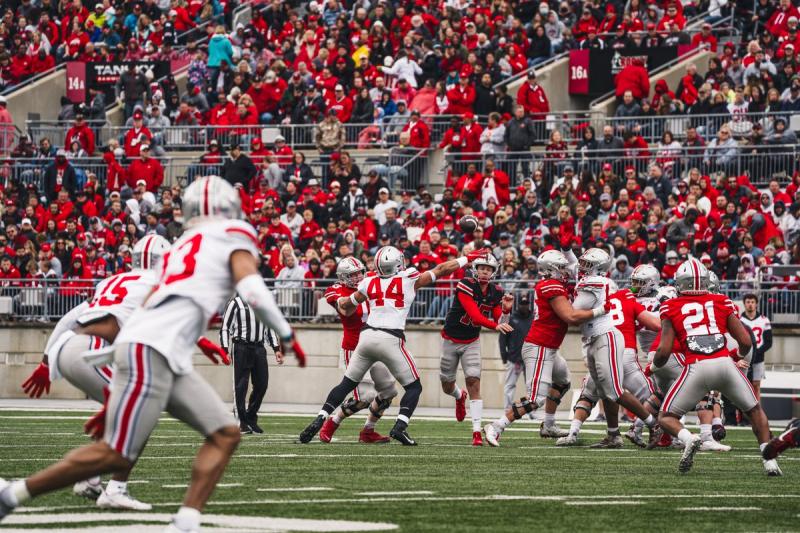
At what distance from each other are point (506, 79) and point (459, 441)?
13.7 metres

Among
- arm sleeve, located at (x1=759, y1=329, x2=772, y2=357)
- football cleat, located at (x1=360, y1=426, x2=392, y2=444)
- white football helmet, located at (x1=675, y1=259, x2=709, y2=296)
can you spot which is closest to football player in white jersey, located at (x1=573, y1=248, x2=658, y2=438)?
football cleat, located at (x1=360, y1=426, x2=392, y2=444)

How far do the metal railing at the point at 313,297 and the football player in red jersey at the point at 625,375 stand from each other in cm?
563

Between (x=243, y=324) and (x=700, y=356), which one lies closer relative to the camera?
(x=700, y=356)

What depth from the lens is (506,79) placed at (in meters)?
27.6

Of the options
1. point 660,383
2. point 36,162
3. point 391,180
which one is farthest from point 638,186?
point 36,162

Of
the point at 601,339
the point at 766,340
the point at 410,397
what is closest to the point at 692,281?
the point at 601,339

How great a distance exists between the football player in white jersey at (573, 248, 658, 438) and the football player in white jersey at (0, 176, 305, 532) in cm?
716

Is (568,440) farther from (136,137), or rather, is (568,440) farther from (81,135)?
(81,135)

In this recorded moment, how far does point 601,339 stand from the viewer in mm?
14234

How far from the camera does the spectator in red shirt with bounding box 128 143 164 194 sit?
89.2ft

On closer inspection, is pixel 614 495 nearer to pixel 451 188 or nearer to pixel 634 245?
pixel 634 245

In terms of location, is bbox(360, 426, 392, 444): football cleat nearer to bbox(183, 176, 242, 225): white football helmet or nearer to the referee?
the referee

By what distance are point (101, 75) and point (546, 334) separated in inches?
759

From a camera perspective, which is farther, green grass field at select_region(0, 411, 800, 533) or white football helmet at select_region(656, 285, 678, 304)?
white football helmet at select_region(656, 285, 678, 304)
